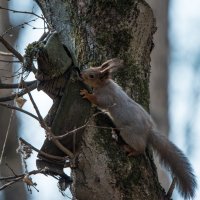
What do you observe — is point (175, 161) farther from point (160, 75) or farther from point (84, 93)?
point (160, 75)

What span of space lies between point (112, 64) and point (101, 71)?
18 cm

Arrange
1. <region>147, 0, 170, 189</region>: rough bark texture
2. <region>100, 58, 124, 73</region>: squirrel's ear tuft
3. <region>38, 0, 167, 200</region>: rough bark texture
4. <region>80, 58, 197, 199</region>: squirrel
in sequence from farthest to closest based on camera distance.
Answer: <region>147, 0, 170, 189</region>: rough bark texture
<region>80, 58, 197, 199</region>: squirrel
<region>100, 58, 124, 73</region>: squirrel's ear tuft
<region>38, 0, 167, 200</region>: rough bark texture

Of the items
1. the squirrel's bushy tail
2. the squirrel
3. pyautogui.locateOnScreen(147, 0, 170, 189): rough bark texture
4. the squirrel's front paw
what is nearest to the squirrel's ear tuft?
the squirrel

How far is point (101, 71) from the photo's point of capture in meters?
3.51

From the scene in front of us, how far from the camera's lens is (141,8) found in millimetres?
3512

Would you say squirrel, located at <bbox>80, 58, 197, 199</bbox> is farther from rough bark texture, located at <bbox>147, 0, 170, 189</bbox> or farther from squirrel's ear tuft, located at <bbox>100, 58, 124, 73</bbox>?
rough bark texture, located at <bbox>147, 0, 170, 189</bbox>

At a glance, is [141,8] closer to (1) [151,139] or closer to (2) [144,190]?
(1) [151,139]

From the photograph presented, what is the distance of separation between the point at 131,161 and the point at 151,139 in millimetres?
497

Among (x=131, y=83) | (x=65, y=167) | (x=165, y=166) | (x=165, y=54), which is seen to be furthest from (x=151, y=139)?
(x=165, y=54)

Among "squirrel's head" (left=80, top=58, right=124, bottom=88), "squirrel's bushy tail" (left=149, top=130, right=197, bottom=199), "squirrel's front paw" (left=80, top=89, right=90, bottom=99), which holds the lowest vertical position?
"squirrel's bushy tail" (left=149, top=130, right=197, bottom=199)

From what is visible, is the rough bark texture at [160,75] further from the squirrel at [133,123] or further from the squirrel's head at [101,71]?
the squirrel's head at [101,71]

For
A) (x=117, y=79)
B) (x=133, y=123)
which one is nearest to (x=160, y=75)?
(x=133, y=123)

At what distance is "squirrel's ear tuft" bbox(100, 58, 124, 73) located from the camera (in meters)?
3.33

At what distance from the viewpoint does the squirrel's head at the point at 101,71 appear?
3348 millimetres
